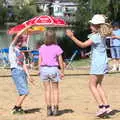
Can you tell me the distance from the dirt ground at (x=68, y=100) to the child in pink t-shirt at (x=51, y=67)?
0.96ft

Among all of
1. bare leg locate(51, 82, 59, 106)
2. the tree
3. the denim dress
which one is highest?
the denim dress

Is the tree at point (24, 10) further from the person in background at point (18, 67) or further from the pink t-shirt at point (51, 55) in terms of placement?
the pink t-shirt at point (51, 55)

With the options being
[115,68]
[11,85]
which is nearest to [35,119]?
[11,85]

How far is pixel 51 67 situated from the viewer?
29.3 feet

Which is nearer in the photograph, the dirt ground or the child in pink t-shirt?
the child in pink t-shirt

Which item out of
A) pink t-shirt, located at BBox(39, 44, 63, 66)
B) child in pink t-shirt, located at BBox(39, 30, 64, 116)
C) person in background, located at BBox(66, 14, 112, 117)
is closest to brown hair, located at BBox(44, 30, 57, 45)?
child in pink t-shirt, located at BBox(39, 30, 64, 116)

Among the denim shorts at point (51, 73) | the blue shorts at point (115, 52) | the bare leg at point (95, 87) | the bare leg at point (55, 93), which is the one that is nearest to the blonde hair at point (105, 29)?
the bare leg at point (95, 87)

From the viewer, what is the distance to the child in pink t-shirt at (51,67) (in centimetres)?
891

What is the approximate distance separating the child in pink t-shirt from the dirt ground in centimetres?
29

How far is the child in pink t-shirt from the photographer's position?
891 cm

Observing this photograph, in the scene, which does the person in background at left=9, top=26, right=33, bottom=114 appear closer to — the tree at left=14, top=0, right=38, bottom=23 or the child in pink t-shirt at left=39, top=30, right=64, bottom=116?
the child in pink t-shirt at left=39, top=30, right=64, bottom=116

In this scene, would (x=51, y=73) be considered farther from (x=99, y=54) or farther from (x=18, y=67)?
(x=99, y=54)

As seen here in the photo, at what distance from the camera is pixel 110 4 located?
29.6m

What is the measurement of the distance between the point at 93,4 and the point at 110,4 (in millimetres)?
959
